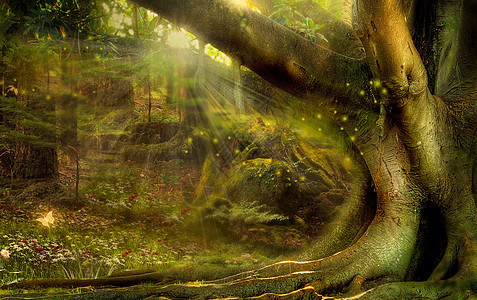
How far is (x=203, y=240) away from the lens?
4.70 metres

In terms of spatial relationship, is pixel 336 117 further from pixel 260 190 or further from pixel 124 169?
pixel 124 169

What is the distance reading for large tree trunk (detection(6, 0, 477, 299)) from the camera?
61.7 inches

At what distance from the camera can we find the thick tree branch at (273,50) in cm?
151

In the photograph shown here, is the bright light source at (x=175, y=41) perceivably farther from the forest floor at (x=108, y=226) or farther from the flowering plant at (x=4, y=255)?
the flowering plant at (x=4, y=255)

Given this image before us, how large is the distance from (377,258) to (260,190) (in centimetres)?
318

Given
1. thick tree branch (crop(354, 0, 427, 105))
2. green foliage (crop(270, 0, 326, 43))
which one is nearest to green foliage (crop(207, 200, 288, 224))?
green foliage (crop(270, 0, 326, 43))

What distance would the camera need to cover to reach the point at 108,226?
14.7ft

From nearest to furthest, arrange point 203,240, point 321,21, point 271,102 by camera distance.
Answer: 1. point 321,21
2. point 271,102
3. point 203,240

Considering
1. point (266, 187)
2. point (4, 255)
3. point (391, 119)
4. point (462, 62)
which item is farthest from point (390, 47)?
point (4, 255)

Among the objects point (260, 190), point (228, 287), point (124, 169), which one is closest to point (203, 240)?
point (260, 190)

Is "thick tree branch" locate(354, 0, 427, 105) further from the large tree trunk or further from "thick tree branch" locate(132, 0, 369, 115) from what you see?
"thick tree branch" locate(132, 0, 369, 115)

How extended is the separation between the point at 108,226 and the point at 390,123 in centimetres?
414

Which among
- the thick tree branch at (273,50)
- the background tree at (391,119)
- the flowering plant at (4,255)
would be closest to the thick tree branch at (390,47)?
the background tree at (391,119)

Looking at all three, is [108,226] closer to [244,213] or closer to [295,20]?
[244,213]
